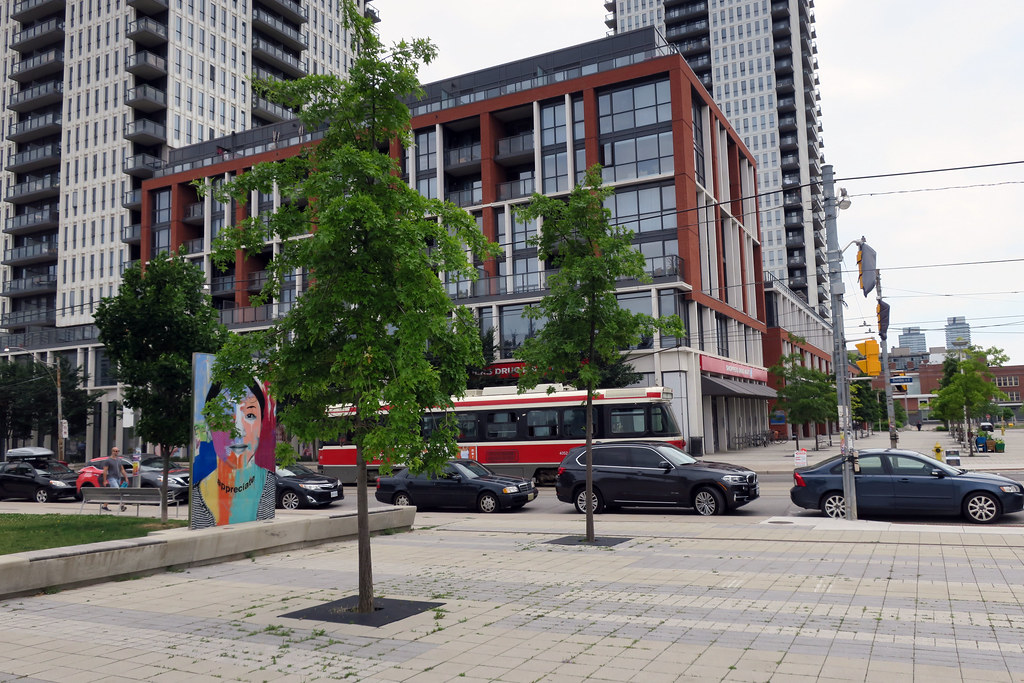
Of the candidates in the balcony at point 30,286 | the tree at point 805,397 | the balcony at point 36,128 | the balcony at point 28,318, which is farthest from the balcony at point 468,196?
the balcony at point 36,128

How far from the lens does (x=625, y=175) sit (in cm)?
4331

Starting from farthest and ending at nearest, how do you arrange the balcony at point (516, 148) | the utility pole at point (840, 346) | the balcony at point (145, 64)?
1. the balcony at point (145, 64)
2. the balcony at point (516, 148)
3. the utility pole at point (840, 346)

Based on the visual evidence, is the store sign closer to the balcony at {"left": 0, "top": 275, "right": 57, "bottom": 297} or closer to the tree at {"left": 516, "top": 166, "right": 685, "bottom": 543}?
the tree at {"left": 516, "top": 166, "right": 685, "bottom": 543}

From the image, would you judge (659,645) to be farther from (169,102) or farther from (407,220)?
(169,102)

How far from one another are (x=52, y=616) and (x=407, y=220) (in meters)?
5.75

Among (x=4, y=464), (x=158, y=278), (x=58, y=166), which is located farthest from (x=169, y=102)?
(x=158, y=278)

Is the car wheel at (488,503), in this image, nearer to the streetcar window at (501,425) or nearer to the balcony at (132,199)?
the streetcar window at (501,425)

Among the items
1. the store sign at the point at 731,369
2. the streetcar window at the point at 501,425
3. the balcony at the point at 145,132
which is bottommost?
the streetcar window at the point at 501,425

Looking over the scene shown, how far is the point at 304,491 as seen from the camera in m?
21.4

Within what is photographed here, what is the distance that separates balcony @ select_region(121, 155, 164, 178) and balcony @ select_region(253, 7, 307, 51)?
17665 millimetres

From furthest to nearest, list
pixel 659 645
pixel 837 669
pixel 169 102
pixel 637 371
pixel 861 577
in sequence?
pixel 169 102 → pixel 637 371 → pixel 861 577 → pixel 659 645 → pixel 837 669

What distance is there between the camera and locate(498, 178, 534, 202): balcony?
46.0 m

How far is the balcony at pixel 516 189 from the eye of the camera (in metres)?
46.0

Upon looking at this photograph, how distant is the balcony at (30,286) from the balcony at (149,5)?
78.3 ft
